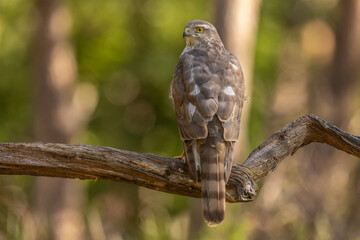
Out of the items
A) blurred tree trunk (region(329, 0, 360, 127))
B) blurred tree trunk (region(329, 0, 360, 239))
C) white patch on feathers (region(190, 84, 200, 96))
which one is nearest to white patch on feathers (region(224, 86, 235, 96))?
white patch on feathers (region(190, 84, 200, 96))

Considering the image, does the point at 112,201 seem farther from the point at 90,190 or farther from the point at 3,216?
the point at 3,216

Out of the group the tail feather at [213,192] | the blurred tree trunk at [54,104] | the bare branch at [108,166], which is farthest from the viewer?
the blurred tree trunk at [54,104]

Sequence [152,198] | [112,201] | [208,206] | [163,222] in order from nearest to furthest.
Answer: [208,206] < [163,222] < [152,198] < [112,201]

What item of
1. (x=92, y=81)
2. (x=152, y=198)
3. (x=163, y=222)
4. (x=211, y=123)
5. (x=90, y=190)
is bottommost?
(x=211, y=123)

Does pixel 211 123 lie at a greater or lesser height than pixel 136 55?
lesser

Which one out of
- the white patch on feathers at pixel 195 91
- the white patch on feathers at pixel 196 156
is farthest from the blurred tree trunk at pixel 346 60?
the white patch on feathers at pixel 196 156

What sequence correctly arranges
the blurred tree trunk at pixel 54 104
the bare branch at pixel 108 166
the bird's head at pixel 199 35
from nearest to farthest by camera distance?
the bare branch at pixel 108 166 → the bird's head at pixel 199 35 → the blurred tree trunk at pixel 54 104

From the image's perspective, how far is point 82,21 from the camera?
752 inches

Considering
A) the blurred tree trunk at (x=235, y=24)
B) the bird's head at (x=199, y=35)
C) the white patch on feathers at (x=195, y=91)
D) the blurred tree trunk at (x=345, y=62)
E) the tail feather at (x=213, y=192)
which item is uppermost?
Answer: the blurred tree trunk at (x=345, y=62)

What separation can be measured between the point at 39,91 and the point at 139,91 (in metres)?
7.20

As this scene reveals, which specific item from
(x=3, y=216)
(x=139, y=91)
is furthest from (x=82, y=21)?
(x=3, y=216)

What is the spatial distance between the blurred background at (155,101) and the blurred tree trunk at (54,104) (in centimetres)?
3

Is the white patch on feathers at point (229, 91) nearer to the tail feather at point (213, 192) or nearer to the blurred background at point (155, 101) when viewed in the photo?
the tail feather at point (213, 192)

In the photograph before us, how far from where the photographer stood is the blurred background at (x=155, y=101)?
34.2 ft
